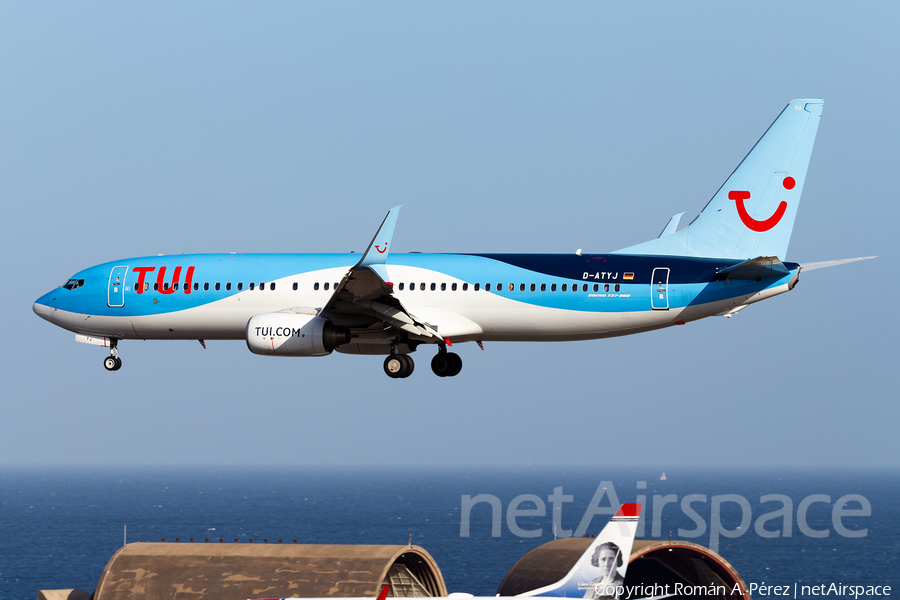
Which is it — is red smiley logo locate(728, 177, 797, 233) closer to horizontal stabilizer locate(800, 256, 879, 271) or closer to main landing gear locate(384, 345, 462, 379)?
horizontal stabilizer locate(800, 256, 879, 271)

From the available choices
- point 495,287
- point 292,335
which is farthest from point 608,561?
point 292,335

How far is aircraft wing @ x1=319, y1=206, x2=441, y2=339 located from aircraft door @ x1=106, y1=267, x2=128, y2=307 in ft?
30.8

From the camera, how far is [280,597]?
4925 centimetres

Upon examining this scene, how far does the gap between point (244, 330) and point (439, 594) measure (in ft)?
63.4

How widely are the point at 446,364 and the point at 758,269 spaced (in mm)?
13168

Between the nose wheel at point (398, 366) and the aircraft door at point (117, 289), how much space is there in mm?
11593

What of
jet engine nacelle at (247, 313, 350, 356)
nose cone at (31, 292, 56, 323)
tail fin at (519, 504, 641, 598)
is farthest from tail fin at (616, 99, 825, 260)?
nose cone at (31, 292, 56, 323)

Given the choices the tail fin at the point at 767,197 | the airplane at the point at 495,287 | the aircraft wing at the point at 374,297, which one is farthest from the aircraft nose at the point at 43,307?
the tail fin at the point at 767,197

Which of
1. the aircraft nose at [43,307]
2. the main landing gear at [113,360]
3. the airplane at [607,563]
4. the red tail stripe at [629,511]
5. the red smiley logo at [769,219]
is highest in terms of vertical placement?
the red smiley logo at [769,219]

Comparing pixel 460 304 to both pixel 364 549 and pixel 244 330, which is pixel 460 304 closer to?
pixel 244 330

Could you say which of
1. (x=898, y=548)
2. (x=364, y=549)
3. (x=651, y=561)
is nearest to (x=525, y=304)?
(x=364, y=549)

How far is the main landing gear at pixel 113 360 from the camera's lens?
45.9m

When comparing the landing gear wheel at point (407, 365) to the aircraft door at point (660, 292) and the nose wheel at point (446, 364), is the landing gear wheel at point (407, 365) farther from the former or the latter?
the aircraft door at point (660, 292)

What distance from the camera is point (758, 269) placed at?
123 feet
